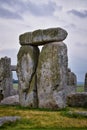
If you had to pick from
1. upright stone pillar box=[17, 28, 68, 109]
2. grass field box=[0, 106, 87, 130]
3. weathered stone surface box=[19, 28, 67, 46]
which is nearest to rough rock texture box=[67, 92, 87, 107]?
upright stone pillar box=[17, 28, 68, 109]

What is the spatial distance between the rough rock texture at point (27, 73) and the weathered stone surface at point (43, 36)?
0.49 meters

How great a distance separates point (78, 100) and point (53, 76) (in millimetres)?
3691

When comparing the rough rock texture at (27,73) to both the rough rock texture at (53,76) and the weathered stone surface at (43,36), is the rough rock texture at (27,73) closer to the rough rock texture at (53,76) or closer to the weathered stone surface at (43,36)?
the weathered stone surface at (43,36)

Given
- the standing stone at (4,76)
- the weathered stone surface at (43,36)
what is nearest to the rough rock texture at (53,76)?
the weathered stone surface at (43,36)

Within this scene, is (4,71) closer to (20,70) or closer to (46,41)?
(20,70)

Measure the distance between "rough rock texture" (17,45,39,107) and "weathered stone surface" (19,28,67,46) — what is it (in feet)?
1.61

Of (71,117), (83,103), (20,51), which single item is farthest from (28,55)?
(71,117)

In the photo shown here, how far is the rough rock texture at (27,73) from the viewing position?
2623 centimetres

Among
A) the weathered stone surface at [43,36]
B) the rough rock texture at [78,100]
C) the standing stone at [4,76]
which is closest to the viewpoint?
the weathered stone surface at [43,36]

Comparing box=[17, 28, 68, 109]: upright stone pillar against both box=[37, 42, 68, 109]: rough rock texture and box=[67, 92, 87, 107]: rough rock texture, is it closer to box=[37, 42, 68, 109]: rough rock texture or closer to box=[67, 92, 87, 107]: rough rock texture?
box=[37, 42, 68, 109]: rough rock texture

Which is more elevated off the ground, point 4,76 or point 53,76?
point 4,76

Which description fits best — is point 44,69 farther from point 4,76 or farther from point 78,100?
point 4,76

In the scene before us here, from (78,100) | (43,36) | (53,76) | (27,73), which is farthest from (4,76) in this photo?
(53,76)

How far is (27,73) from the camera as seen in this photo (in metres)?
26.6
